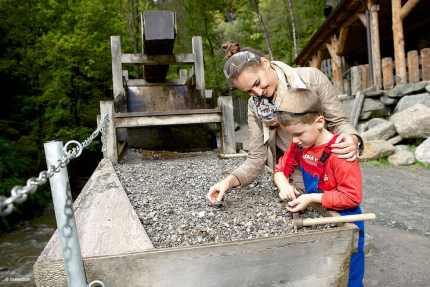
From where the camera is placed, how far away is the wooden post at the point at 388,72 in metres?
7.88

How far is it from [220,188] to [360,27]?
34.7ft

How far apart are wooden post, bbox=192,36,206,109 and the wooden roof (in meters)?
5.43

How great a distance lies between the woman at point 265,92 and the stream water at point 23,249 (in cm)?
448

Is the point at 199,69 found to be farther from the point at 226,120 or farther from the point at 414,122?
the point at 414,122

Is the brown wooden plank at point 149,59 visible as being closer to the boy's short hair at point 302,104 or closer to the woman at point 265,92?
the woman at point 265,92

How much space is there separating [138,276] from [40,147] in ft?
33.0

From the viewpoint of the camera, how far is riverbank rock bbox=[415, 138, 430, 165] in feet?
18.6

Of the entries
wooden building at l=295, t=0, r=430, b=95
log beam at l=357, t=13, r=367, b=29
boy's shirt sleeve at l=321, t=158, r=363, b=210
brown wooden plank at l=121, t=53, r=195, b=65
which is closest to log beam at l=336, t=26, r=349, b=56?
wooden building at l=295, t=0, r=430, b=95

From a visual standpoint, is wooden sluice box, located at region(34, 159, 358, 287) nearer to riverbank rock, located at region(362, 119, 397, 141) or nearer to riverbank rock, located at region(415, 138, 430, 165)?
riverbank rock, located at region(415, 138, 430, 165)

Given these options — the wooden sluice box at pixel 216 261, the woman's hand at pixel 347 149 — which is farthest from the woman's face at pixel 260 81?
the wooden sluice box at pixel 216 261

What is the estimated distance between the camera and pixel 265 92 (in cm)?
189

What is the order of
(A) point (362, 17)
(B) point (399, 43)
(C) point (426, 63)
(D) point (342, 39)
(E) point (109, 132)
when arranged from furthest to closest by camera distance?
(D) point (342, 39), (A) point (362, 17), (B) point (399, 43), (C) point (426, 63), (E) point (109, 132)

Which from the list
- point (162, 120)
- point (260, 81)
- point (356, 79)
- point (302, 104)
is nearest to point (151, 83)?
point (162, 120)

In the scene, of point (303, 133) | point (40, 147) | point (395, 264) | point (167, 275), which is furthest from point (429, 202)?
point (40, 147)
